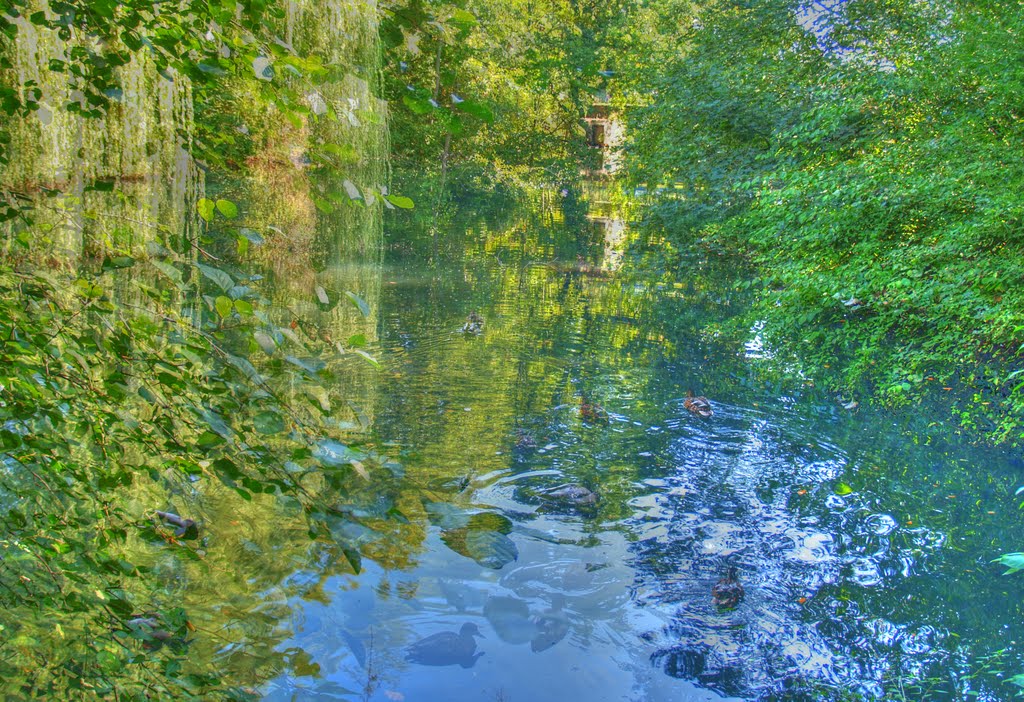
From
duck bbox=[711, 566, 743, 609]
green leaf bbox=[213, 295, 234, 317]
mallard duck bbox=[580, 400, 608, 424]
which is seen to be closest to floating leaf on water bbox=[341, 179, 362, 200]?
green leaf bbox=[213, 295, 234, 317]

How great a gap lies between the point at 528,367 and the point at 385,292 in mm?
3620

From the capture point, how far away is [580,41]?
26.8m

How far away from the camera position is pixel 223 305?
154cm

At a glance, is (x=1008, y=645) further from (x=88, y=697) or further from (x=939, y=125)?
(x=939, y=125)

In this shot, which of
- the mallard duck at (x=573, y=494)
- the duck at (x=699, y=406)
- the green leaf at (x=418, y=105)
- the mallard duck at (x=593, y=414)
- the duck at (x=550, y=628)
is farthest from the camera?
the duck at (x=699, y=406)

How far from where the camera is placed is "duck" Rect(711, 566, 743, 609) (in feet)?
14.2

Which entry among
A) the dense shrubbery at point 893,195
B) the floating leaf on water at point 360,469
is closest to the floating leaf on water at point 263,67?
the floating leaf on water at point 360,469

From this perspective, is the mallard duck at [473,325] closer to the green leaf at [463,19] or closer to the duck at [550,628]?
the duck at [550,628]

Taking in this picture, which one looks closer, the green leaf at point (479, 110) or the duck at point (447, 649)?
the green leaf at point (479, 110)

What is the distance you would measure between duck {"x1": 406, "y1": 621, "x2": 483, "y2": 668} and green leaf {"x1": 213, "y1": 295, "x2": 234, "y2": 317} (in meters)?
2.79

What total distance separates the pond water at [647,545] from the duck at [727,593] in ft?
0.11

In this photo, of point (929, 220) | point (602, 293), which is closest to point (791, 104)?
point (602, 293)

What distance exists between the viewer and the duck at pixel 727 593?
170 inches

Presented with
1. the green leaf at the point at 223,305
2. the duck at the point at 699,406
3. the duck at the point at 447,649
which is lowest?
the duck at the point at 447,649
